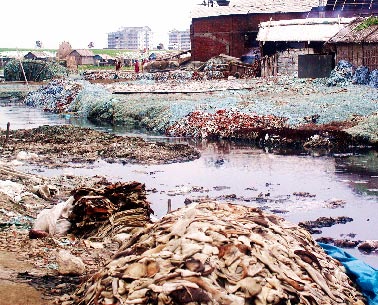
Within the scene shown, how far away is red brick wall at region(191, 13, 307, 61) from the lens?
42125 millimetres

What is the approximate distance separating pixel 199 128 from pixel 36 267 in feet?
52.0

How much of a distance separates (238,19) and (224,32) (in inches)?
58.3

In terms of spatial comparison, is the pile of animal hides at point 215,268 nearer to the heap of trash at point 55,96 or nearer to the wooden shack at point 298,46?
the wooden shack at point 298,46

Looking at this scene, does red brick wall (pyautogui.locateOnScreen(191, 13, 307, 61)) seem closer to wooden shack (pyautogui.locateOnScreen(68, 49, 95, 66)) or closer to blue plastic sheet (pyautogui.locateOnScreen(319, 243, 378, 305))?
blue plastic sheet (pyautogui.locateOnScreen(319, 243, 378, 305))

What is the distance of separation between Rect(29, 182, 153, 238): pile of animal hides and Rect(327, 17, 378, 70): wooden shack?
1834 centimetres

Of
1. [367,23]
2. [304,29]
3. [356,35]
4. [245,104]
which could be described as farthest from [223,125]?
[304,29]

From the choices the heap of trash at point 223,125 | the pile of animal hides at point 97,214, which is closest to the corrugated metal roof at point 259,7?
the heap of trash at point 223,125

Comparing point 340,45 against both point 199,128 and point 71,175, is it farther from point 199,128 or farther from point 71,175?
point 71,175

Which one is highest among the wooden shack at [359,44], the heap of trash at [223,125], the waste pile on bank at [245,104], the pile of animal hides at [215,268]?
the wooden shack at [359,44]

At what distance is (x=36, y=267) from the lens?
22.0 feet

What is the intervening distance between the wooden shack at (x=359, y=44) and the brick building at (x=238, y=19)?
13124mm

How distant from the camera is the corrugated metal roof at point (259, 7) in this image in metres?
41.6

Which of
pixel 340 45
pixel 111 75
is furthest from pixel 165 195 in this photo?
pixel 111 75

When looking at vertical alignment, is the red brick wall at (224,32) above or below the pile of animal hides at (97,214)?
above
